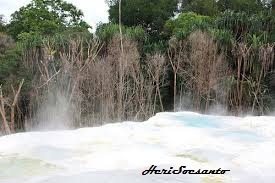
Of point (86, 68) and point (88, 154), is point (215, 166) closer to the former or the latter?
point (88, 154)

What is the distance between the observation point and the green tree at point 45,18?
18.8m

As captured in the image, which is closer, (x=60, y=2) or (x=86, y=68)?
(x=86, y=68)

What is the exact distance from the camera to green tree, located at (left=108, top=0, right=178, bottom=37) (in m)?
20.3

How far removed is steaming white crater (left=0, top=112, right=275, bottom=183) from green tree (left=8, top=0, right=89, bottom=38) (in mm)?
12607

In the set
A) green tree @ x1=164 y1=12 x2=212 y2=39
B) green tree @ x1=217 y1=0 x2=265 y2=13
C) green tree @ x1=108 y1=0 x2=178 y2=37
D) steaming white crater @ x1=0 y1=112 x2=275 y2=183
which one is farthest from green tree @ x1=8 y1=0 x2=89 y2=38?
steaming white crater @ x1=0 y1=112 x2=275 y2=183

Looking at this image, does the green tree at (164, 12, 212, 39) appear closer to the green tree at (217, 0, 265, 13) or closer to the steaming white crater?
the green tree at (217, 0, 265, 13)

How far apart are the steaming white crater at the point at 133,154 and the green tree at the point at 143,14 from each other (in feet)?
45.7

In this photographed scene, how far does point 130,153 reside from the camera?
4.91 m

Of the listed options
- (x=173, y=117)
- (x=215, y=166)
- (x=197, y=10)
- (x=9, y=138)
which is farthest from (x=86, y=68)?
(x=197, y=10)

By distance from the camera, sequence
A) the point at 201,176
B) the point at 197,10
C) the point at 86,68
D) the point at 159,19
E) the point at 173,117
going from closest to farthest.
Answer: the point at 201,176, the point at 173,117, the point at 86,68, the point at 159,19, the point at 197,10

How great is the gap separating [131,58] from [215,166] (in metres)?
8.99
